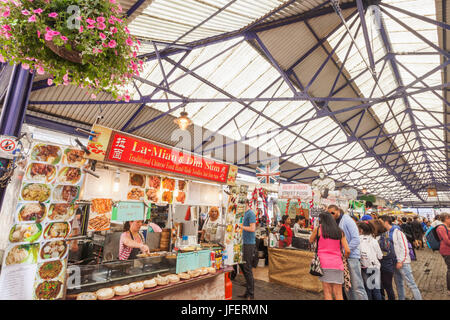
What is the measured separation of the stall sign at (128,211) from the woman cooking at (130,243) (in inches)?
28.4

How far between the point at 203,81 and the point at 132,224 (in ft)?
17.7

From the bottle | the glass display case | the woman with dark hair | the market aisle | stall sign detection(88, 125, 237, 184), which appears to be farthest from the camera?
the woman with dark hair

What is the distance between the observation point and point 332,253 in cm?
419

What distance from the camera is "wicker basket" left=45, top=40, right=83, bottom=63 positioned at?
1803mm

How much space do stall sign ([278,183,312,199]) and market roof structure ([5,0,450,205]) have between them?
117 inches

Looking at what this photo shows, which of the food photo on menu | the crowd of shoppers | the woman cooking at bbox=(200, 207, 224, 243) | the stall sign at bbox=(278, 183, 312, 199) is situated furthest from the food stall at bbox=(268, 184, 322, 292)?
the food photo on menu

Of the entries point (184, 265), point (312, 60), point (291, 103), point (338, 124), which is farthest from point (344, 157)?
point (184, 265)

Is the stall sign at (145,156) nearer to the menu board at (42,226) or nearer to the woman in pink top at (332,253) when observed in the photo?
the menu board at (42,226)

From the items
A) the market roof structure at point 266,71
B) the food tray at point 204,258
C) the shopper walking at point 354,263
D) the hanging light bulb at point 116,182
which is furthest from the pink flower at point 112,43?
the shopper walking at point 354,263

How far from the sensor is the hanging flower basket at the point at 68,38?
1.72 m

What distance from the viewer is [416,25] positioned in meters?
6.95

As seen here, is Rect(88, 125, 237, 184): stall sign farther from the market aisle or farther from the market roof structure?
the market aisle
